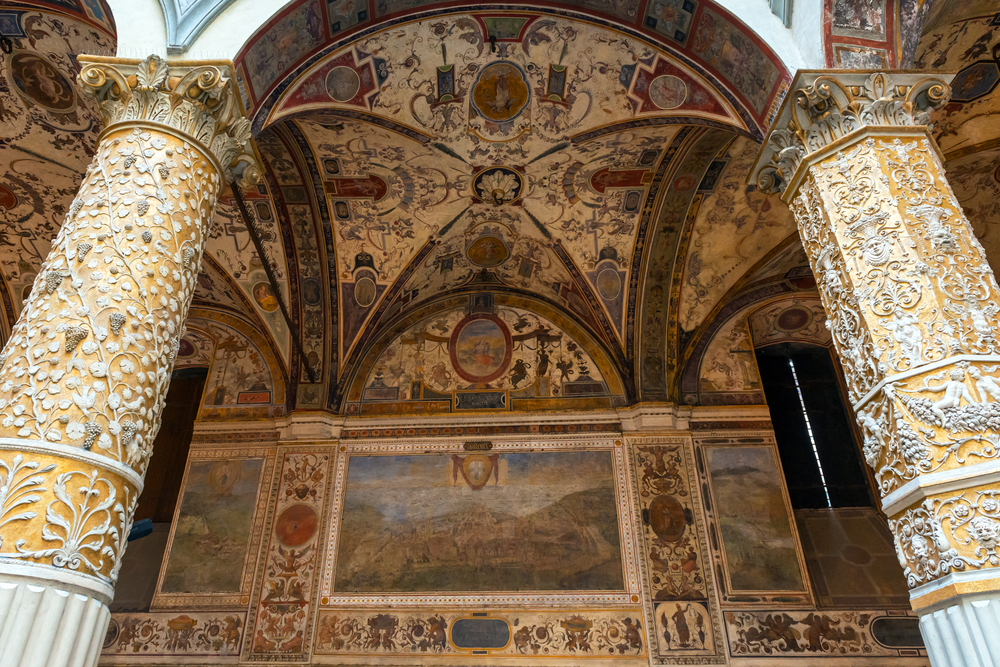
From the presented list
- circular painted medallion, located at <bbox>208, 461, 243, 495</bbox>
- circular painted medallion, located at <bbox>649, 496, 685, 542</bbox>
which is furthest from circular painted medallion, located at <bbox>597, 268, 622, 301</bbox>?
circular painted medallion, located at <bbox>208, 461, 243, 495</bbox>

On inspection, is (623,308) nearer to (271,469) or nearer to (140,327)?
(271,469)

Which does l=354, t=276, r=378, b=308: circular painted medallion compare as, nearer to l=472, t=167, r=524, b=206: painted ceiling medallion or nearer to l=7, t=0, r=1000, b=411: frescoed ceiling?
l=7, t=0, r=1000, b=411: frescoed ceiling

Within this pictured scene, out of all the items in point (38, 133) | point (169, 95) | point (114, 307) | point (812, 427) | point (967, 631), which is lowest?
point (967, 631)

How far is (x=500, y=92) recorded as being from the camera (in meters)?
7.54

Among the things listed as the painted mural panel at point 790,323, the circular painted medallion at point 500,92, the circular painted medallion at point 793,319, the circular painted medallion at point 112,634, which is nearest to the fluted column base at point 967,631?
the circular painted medallion at point 500,92

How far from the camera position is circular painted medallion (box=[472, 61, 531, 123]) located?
23.9ft

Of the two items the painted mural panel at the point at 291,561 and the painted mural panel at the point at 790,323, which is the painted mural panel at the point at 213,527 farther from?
the painted mural panel at the point at 790,323

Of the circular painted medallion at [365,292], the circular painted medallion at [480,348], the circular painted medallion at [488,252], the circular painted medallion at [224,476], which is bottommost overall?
the circular painted medallion at [224,476]

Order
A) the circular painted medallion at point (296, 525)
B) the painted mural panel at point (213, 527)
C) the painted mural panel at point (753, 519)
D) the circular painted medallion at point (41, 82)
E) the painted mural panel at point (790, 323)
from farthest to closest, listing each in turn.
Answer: the painted mural panel at point (790, 323)
the circular painted medallion at point (296, 525)
the painted mural panel at point (213, 527)
the painted mural panel at point (753, 519)
the circular painted medallion at point (41, 82)

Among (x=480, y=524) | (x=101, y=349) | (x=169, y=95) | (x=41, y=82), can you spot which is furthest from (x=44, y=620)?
(x=41, y=82)

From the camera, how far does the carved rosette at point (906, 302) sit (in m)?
3.22

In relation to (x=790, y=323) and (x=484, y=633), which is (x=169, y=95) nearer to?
(x=484, y=633)

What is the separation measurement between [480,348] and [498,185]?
9.07ft

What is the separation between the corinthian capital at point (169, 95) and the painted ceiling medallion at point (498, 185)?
4421 mm
